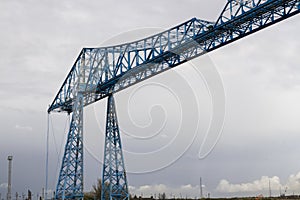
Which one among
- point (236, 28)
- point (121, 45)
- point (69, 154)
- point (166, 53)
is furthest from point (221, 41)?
point (69, 154)

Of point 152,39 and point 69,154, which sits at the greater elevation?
point 152,39

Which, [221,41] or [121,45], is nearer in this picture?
[221,41]

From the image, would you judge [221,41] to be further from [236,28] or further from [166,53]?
[166,53]

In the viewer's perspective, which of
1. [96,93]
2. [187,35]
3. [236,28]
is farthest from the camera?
[96,93]

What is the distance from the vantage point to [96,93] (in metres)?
43.2

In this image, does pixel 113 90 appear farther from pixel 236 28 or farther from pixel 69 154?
pixel 236 28

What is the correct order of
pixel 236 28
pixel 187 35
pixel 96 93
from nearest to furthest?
pixel 236 28
pixel 187 35
pixel 96 93

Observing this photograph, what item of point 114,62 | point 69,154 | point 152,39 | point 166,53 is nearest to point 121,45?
point 114,62

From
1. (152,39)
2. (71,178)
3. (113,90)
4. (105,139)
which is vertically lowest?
(71,178)

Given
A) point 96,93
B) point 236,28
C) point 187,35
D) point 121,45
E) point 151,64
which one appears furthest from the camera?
point 96,93

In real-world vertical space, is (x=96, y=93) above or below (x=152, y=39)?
below

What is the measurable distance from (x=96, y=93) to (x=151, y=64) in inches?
357

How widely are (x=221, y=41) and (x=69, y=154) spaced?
64.1 feet

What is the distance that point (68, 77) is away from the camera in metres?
47.0
